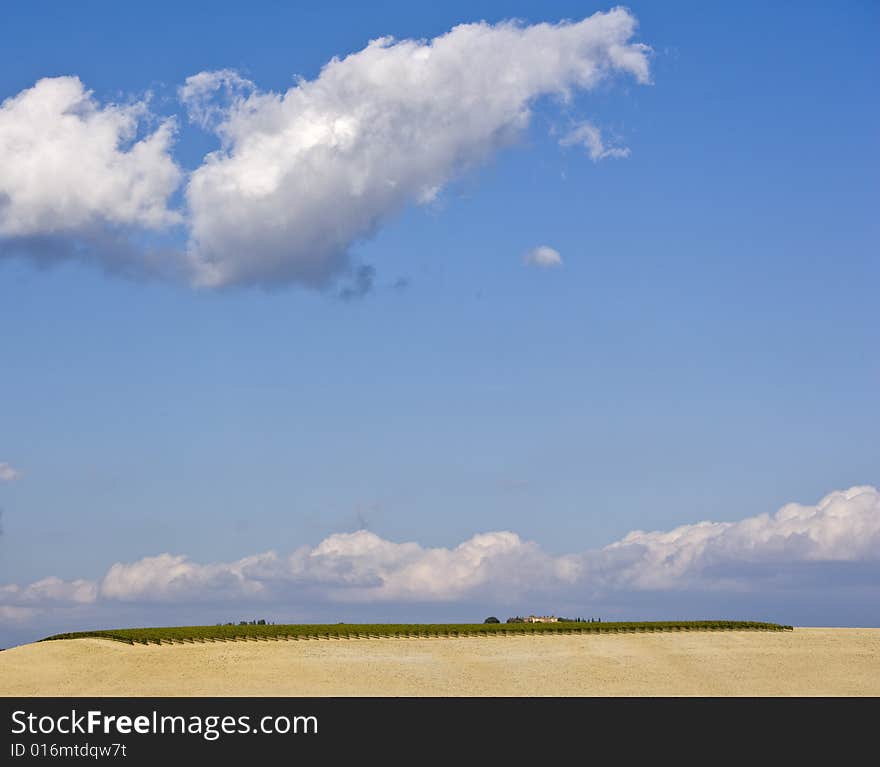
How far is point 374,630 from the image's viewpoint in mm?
89500

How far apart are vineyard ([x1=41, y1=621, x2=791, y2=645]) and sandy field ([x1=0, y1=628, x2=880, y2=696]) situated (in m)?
1.39

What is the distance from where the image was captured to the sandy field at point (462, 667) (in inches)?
2822

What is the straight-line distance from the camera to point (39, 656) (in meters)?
80.9
